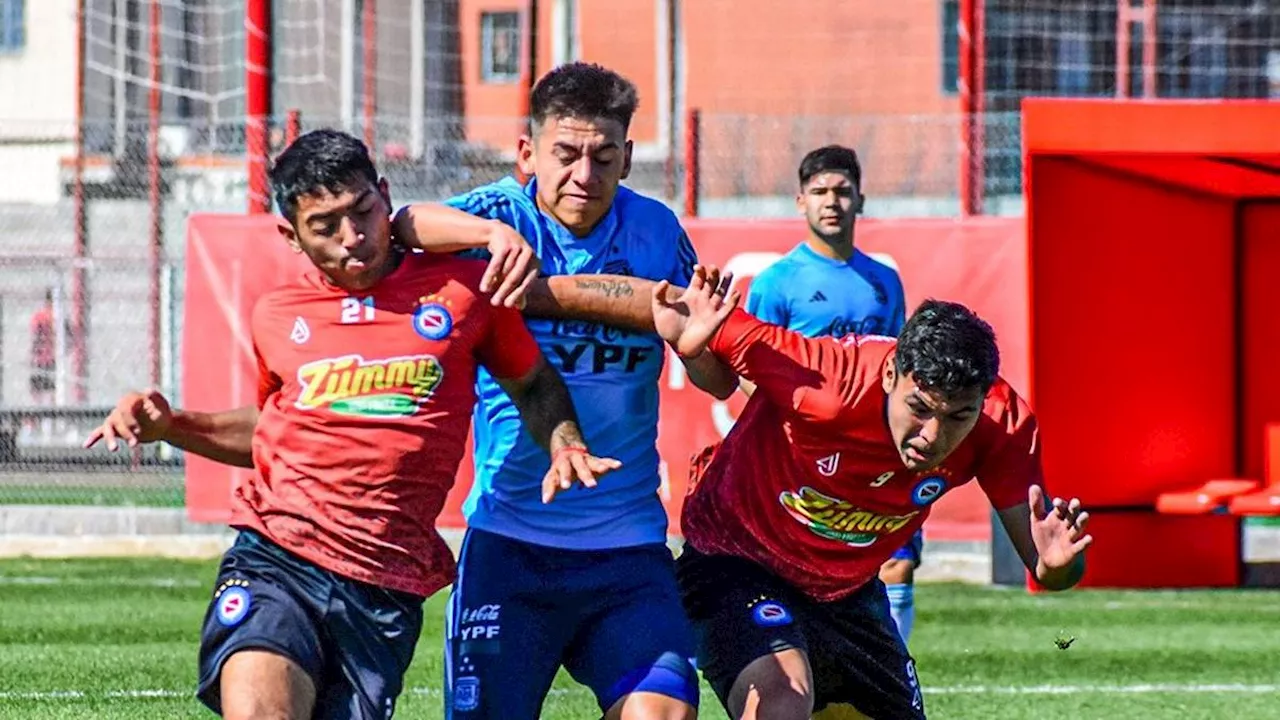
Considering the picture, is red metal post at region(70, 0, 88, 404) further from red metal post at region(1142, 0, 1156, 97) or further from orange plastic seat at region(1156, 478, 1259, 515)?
red metal post at region(1142, 0, 1156, 97)

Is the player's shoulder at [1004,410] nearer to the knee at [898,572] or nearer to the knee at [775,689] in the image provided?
the knee at [775,689]

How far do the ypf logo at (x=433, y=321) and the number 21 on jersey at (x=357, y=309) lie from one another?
0.11 m

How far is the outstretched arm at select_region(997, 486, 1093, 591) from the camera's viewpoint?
5570 mm

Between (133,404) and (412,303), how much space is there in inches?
28.3

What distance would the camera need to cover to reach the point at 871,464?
575 centimetres

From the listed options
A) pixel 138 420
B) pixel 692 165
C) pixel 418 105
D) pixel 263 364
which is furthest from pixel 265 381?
pixel 418 105

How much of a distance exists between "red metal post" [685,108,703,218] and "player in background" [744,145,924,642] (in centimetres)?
419

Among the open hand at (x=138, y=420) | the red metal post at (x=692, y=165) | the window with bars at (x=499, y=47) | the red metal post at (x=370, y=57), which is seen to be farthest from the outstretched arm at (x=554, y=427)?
the window with bars at (x=499, y=47)

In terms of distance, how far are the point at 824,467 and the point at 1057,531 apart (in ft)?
2.06

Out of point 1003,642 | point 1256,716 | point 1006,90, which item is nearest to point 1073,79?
point 1006,90

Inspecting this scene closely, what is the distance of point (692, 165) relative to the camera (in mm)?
13578

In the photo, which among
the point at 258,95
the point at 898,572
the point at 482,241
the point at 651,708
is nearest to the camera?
the point at 651,708

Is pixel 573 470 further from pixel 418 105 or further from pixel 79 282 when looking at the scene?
pixel 418 105

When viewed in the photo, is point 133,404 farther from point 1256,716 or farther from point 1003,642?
point 1003,642
